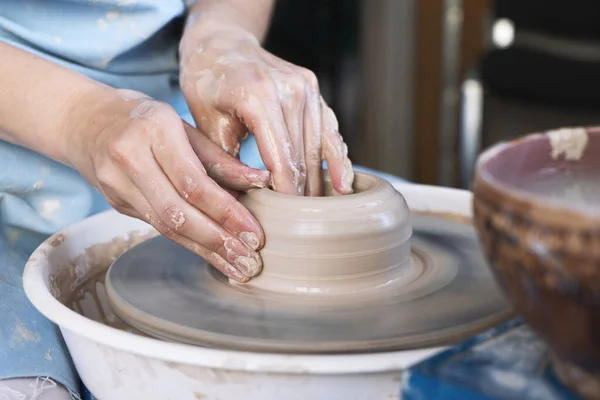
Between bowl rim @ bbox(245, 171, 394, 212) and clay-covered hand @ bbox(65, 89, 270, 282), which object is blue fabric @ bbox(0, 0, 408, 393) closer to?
clay-covered hand @ bbox(65, 89, 270, 282)

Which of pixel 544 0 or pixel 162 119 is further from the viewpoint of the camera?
Result: pixel 544 0

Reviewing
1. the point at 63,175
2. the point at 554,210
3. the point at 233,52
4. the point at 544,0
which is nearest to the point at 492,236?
the point at 554,210

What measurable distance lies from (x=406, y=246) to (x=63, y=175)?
557 millimetres

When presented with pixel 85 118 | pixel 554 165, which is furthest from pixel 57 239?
pixel 554 165

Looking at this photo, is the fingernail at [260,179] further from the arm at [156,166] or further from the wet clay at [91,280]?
the wet clay at [91,280]

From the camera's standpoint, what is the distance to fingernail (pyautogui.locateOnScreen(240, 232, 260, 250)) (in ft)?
3.00

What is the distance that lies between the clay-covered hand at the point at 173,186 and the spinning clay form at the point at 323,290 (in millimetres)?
25

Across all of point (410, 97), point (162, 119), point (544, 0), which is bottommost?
point (410, 97)

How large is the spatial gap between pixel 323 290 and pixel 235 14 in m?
0.65

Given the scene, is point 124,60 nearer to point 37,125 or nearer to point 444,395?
point 37,125

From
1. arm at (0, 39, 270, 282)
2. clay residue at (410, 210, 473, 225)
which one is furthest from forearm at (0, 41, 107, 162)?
clay residue at (410, 210, 473, 225)

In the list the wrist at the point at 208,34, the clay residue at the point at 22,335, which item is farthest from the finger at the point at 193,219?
the wrist at the point at 208,34

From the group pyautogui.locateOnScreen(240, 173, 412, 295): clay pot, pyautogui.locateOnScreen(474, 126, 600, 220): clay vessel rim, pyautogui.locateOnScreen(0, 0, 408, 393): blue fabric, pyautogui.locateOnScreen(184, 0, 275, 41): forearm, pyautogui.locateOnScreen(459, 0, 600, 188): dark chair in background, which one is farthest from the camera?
pyautogui.locateOnScreen(459, 0, 600, 188): dark chair in background

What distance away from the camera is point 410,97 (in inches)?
146
